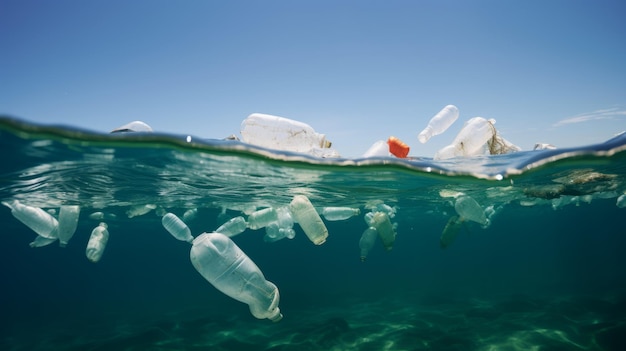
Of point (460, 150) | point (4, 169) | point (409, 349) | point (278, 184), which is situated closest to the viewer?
point (460, 150)

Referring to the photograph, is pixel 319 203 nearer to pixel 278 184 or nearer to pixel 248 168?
pixel 278 184

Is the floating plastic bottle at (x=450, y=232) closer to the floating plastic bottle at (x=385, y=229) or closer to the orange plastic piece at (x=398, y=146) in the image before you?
the floating plastic bottle at (x=385, y=229)

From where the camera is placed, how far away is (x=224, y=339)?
513 inches

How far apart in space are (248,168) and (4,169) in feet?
23.7

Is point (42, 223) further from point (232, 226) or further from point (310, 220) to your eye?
point (310, 220)

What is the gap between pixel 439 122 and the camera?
22.9 ft

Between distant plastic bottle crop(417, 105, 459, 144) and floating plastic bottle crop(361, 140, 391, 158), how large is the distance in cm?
176

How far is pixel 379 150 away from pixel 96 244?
862 cm

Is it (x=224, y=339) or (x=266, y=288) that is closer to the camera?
(x=266, y=288)

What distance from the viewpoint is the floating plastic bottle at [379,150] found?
8.70m

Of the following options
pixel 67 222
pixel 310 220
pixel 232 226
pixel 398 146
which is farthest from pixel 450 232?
pixel 67 222

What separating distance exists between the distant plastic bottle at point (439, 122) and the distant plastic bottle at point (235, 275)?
4.45 m

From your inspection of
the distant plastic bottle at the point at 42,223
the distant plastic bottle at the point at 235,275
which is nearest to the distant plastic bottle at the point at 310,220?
the distant plastic bottle at the point at 235,275

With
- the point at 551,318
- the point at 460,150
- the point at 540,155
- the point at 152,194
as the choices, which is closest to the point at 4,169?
the point at 152,194
